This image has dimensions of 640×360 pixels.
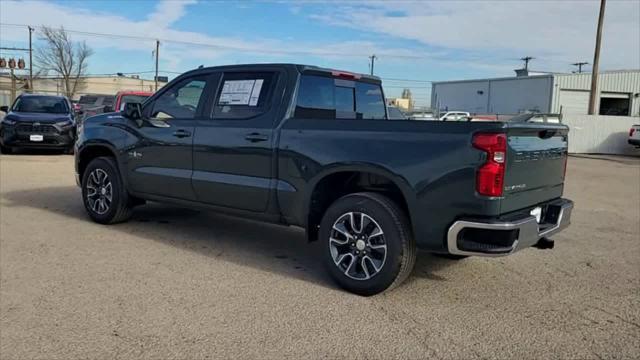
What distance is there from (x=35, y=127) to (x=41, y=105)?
50.1 inches

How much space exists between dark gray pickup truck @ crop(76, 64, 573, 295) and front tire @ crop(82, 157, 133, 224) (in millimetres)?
21

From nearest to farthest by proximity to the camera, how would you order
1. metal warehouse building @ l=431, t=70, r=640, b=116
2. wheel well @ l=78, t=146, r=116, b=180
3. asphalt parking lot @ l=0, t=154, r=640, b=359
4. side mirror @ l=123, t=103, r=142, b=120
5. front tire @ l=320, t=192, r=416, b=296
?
asphalt parking lot @ l=0, t=154, r=640, b=359 < front tire @ l=320, t=192, r=416, b=296 < side mirror @ l=123, t=103, r=142, b=120 < wheel well @ l=78, t=146, r=116, b=180 < metal warehouse building @ l=431, t=70, r=640, b=116

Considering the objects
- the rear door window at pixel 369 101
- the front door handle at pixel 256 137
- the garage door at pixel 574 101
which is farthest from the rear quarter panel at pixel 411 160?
the garage door at pixel 574 101

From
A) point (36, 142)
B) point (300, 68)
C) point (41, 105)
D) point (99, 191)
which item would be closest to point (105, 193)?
point (99, 191)

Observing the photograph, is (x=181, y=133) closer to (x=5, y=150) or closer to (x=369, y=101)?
(x=369, y=101)

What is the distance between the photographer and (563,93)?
1582 inches

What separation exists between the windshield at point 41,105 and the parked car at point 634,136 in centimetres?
2282

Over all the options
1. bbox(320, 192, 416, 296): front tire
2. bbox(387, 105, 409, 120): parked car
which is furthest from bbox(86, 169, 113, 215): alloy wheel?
bbox(387, 105, 409, 120): parked car

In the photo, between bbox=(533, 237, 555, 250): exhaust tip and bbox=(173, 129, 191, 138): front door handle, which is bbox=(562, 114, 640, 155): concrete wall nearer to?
bbox=(533, 237, 555, 250): exhaust tip

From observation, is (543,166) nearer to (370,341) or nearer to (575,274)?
(575,274)

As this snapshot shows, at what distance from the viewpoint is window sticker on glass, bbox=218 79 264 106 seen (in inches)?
219

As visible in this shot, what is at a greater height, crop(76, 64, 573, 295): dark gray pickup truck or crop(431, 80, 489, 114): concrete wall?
crop(431, 80, 489, 114): concrete wall

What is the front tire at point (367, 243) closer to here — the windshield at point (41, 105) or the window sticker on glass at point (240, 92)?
the window sticker on glass at point (240, 92)

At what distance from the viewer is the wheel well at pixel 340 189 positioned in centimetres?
486
